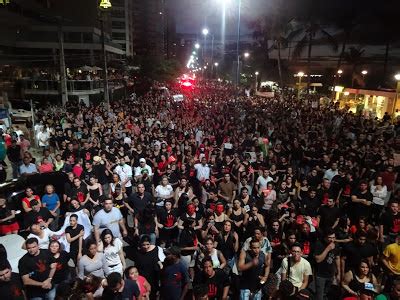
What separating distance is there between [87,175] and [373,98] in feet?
78.9

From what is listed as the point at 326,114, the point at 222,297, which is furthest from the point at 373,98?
the point at 222,297

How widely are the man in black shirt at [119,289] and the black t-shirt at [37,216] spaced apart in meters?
2.59

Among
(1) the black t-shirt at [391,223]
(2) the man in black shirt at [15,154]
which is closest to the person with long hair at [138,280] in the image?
(1) the black t-shirt at [391,223]

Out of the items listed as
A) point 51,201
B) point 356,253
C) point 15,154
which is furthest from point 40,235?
point 15,154

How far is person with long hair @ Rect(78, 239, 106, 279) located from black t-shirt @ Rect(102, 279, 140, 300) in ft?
2.62

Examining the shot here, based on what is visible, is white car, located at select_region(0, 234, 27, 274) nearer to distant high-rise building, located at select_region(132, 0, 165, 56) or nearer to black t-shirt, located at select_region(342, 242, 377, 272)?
black t-shirt, located at select_region(342, 242, 377, 272)

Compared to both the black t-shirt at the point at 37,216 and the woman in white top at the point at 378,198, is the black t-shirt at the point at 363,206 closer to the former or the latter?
the woman in white top at the point at 378,198

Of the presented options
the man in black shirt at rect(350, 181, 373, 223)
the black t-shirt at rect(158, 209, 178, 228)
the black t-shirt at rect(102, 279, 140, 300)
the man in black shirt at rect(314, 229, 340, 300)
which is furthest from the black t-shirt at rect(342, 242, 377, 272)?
the black t-shirt at rect(102, 279, 140, 300)

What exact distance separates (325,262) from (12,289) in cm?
462

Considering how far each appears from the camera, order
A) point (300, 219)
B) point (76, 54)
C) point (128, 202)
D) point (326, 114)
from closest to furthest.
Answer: point (300, 219) → point (128, 202) → point (326, 114) → point (76, 54)

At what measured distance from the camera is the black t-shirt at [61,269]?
5.29 metres

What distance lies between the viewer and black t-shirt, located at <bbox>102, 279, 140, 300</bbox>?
15.0 ft

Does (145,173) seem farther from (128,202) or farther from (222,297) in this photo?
(222,297)

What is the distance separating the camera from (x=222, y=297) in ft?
16.7
